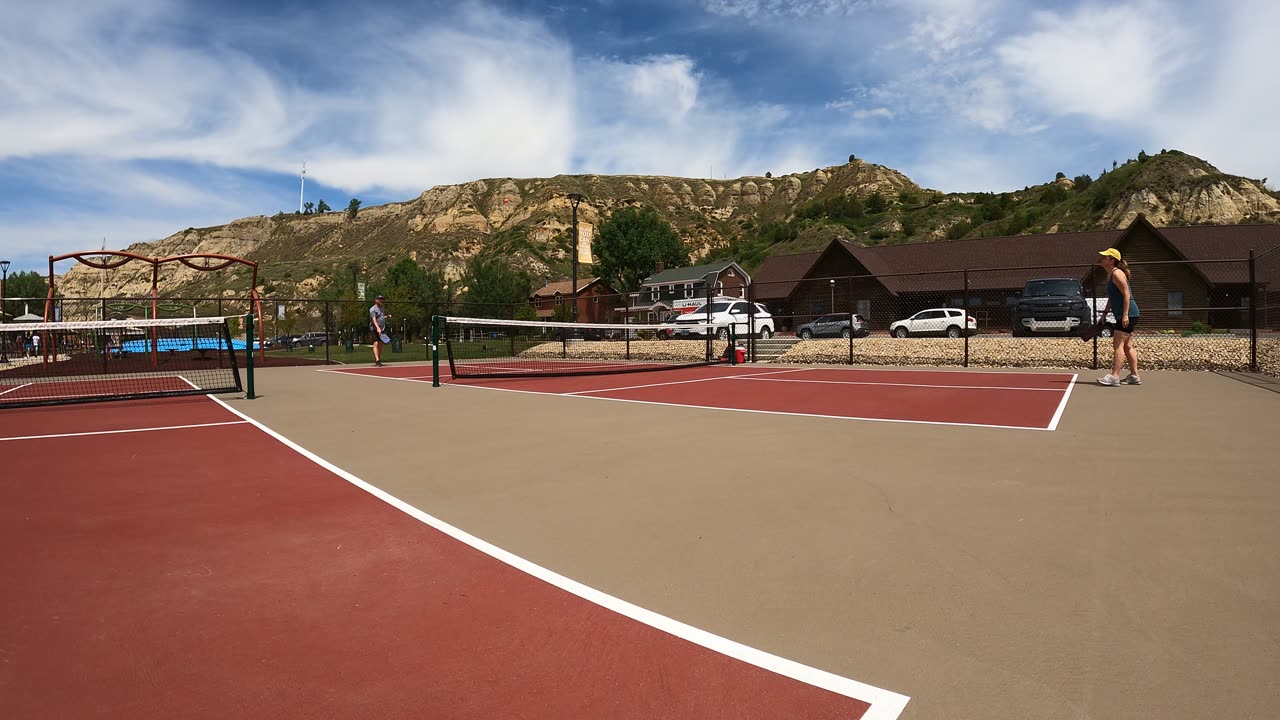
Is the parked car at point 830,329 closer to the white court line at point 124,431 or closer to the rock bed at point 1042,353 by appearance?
the rock bed at point 1042,353

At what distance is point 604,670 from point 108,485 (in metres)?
4.75

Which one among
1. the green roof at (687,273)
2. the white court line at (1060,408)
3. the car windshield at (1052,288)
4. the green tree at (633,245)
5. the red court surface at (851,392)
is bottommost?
the red court surface at (851,392)

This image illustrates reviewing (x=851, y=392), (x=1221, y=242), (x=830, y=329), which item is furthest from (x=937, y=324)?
(x=1221, y=242)

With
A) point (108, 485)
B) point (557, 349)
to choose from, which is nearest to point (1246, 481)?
point (108, 485)

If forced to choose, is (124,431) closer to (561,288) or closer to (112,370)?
(112,370)

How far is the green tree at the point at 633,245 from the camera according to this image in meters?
83.1

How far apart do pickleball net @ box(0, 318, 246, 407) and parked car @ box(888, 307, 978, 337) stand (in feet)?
88.0

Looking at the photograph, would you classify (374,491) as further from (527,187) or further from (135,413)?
(527,187)

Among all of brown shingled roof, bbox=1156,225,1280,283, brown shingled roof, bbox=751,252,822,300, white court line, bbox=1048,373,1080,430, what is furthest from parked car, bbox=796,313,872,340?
brown shingled roof, bbox=1156,225,1280,283

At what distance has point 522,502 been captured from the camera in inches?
169

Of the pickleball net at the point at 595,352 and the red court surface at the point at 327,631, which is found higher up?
the pickleball net at the point at 595,352

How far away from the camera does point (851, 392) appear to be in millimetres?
11008

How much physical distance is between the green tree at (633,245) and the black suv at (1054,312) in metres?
63.4

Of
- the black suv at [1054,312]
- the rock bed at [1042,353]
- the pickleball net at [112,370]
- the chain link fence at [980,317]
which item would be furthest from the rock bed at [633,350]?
the pickleball net at [112,370]
